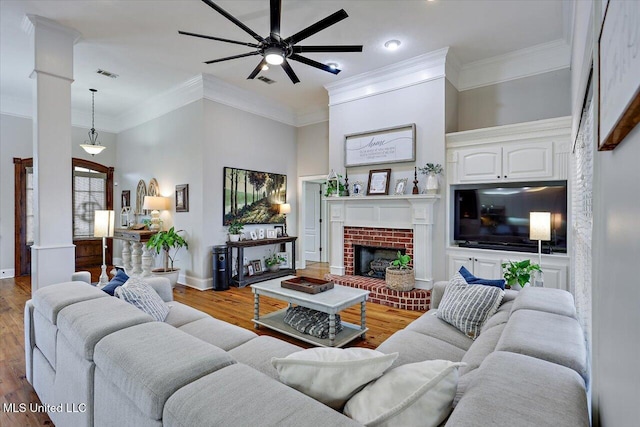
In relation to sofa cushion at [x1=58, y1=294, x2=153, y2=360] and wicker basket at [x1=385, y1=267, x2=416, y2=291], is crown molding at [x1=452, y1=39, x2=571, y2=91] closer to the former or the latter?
wicker basket at [x1=385, y1=267, x2=416, y2=291]

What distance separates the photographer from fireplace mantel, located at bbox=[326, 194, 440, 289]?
14.7 feet

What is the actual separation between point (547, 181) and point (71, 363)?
15.8ft

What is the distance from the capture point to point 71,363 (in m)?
1.62

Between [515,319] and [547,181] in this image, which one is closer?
[515,319]

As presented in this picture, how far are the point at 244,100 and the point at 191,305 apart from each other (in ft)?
11.9

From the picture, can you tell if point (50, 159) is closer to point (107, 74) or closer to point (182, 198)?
point (182, 198)

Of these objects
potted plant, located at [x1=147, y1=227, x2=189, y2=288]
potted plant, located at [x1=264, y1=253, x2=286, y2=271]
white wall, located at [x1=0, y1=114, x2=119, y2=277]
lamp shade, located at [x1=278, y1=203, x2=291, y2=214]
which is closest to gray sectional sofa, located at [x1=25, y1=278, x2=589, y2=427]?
potted plant, located at [x1=147, y1=227, x2=189, y2=288]

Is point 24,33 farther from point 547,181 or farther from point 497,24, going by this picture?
point 547,181

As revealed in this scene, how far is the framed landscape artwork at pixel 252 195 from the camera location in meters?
5.70

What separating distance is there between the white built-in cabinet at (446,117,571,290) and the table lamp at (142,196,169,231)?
4.80 m

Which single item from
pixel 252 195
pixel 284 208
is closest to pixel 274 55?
pixel 252 195

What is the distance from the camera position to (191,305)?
14.5 ft

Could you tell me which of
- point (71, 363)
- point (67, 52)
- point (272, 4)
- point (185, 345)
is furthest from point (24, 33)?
point (185, 345)

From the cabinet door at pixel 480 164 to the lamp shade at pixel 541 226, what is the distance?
1.17m
